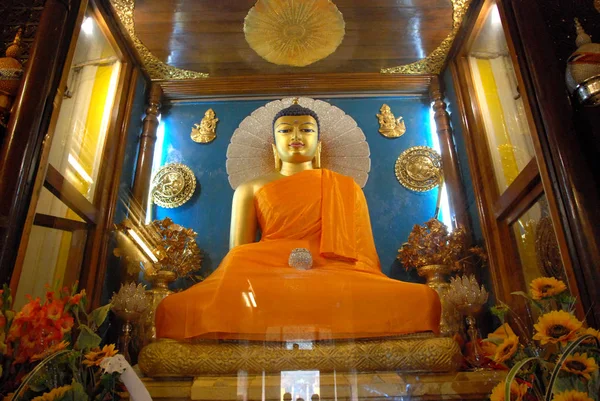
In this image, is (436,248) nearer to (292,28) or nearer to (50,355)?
(292,28)

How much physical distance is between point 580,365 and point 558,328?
12 centimetres

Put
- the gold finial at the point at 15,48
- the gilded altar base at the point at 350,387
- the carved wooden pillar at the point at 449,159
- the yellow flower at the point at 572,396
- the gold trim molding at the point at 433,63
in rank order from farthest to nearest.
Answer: the gold trim molding at the point at 433,63 → the carved wooden pillar at the point at 449,159 → the gold finial at the point at 15,48 → the gilded altar base at the point at 350,387 → the yellow flower at the point at 572,396

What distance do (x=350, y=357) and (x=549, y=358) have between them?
769mm

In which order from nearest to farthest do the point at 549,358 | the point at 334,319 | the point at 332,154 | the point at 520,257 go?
the point at 549,358 → the point at 334,319 → the point at 520,257 → the point at 332,154

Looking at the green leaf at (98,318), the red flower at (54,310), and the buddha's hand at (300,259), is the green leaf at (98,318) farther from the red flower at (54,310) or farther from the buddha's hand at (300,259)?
the buddha's hand at (300,259)

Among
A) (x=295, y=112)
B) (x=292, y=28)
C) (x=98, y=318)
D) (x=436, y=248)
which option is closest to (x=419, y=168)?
(x=436, y=248)

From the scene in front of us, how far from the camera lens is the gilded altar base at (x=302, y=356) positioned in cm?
195

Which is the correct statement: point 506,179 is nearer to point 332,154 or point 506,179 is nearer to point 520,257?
point 520,257

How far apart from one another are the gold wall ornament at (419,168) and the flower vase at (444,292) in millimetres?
707

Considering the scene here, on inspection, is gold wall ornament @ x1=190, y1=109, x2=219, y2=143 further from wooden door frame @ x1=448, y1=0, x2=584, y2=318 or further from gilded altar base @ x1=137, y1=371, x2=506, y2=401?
gilded altar base @ x1=137, y1=371, x2=506, y2=401

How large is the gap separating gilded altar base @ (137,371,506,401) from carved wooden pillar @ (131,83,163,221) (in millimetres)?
1433

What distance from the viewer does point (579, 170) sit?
1.98 metres

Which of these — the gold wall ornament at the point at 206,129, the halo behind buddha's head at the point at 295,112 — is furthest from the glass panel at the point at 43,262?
the halo behind buddha's head at the point at 295,112

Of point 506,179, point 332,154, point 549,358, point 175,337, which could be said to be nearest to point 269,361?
point 175,337
